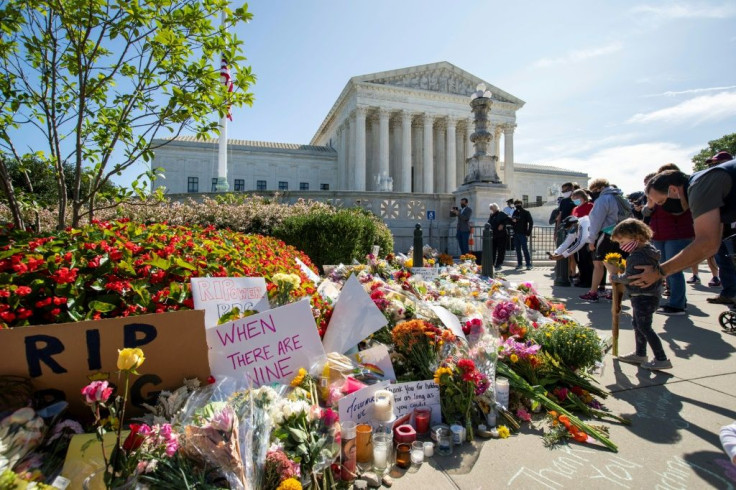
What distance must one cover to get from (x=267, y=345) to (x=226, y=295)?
540 mm

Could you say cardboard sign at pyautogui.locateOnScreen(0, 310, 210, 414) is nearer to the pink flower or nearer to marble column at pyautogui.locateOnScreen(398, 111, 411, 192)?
the pink flower

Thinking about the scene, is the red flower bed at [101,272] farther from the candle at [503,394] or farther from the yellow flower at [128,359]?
the candle at [503,394]

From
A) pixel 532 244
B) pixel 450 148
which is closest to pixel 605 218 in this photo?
pixel 532 244

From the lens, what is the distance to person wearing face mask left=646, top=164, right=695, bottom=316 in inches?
211

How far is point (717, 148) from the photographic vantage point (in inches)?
1732

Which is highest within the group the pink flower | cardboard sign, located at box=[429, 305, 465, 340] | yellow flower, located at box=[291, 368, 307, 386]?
the pink flower

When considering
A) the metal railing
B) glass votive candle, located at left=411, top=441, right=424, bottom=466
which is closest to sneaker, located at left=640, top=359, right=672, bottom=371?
glass votive candle, located at left=411, top=441, right=424, bottom=466

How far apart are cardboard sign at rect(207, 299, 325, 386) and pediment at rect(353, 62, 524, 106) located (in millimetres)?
39719

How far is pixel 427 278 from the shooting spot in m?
5.94

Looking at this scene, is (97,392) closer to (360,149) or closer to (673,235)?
(673,235)

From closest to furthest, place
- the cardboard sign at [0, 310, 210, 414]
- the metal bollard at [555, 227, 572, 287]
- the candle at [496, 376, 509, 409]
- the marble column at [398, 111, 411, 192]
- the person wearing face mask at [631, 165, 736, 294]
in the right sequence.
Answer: the cardboard sign at [0, 310, 210, 414] → the candle at [496, 376, 509, 409] → the person wearing face mask at [631, 165, 736, 294] → the metal bollard at [555, 227, 572, 287] → the marble column at [398, 111, 411, 192]

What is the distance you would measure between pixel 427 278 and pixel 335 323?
296 cm

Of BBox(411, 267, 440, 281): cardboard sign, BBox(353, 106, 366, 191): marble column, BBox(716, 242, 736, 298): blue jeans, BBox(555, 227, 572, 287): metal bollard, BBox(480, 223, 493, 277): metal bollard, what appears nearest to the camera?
BBox(716, 242, 736, 298): blue jeans

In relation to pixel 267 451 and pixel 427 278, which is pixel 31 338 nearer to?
pixel 267 451
